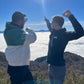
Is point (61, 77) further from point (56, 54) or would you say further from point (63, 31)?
point (63, 31)

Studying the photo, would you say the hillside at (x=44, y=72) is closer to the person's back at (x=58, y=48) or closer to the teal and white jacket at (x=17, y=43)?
the person's back at (x=58, y=48)

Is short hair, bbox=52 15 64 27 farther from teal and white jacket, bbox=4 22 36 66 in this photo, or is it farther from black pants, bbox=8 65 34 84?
black pants, bbox=8 65 34 84

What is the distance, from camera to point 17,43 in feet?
8.59

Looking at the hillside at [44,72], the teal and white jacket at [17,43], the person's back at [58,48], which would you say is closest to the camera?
the teal and white jacket at [17,43]

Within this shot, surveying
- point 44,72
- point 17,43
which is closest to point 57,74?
point 17,43

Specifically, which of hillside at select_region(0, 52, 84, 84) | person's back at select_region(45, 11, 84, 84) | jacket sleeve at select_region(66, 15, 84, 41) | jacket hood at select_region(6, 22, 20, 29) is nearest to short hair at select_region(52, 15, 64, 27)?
person's back at select_region(45, 11, 84, 84)

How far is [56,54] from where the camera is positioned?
294cm

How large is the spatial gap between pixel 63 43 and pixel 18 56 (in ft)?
2.63

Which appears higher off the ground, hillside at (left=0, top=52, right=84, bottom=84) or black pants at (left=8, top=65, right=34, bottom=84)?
black pants at (left=8, top=65, right=34, bottom=84)

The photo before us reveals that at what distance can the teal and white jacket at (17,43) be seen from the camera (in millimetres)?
2580

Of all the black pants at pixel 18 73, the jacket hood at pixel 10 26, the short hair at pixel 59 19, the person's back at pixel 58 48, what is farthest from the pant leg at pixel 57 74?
the jacket hood at pixel 10 26

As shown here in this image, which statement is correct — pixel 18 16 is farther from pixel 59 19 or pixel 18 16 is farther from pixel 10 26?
pixel 59 19

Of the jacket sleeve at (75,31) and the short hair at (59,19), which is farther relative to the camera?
the short hair at (59,19)

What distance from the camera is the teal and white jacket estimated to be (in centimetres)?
258
